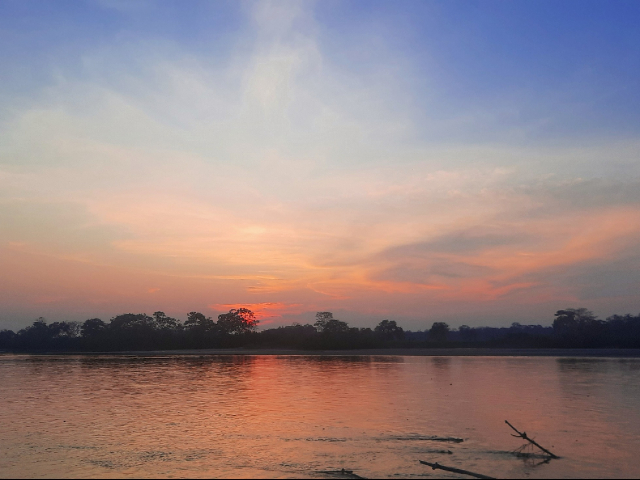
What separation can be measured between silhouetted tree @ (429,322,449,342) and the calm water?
88.6 meters

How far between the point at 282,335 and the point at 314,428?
99113mm

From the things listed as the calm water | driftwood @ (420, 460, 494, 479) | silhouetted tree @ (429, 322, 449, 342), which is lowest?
the calm water

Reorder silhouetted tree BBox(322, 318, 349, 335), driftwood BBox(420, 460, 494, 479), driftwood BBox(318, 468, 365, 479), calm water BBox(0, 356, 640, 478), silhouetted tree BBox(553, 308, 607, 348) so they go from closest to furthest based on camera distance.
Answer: driftwood BBox(420, 460, 494, 479), driftwood BBox(318, 468, 365, 479), calm water BBox(0, 356, 640, 478), silhouetted tree BBox(553, 308, 607, 348), silhouetted tree BBox(322, 318, 349, 335)

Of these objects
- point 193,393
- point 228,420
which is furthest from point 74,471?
point 193,393

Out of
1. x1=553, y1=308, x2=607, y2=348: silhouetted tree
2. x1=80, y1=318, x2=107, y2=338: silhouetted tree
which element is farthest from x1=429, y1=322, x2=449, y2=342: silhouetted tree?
x1=80, y1=318, x2=107, y2=338: silhouetted tree

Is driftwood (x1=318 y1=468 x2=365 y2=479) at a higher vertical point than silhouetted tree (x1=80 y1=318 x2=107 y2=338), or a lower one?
lower

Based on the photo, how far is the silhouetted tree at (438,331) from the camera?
12838cm

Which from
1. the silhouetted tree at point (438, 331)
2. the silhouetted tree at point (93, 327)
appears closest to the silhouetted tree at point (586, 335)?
the silhouetted tree at point (438, 331)

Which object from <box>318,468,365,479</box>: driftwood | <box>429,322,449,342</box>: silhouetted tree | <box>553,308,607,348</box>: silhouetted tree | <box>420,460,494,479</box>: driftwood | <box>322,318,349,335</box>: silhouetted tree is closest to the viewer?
<box>420,460,494,479</box>: driftwood

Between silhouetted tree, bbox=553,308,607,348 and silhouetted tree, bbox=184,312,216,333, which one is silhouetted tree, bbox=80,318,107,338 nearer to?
silhouetted tree, bbox=184,312,216,333

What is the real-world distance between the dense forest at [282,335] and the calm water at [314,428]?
196 ft

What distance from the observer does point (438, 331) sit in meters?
129

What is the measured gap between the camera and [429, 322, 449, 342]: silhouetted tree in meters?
128

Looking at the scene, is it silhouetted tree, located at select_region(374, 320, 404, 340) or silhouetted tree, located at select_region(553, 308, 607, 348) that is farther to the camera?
silhouetted tree, located at select_region(374, 320, 404, 340)
